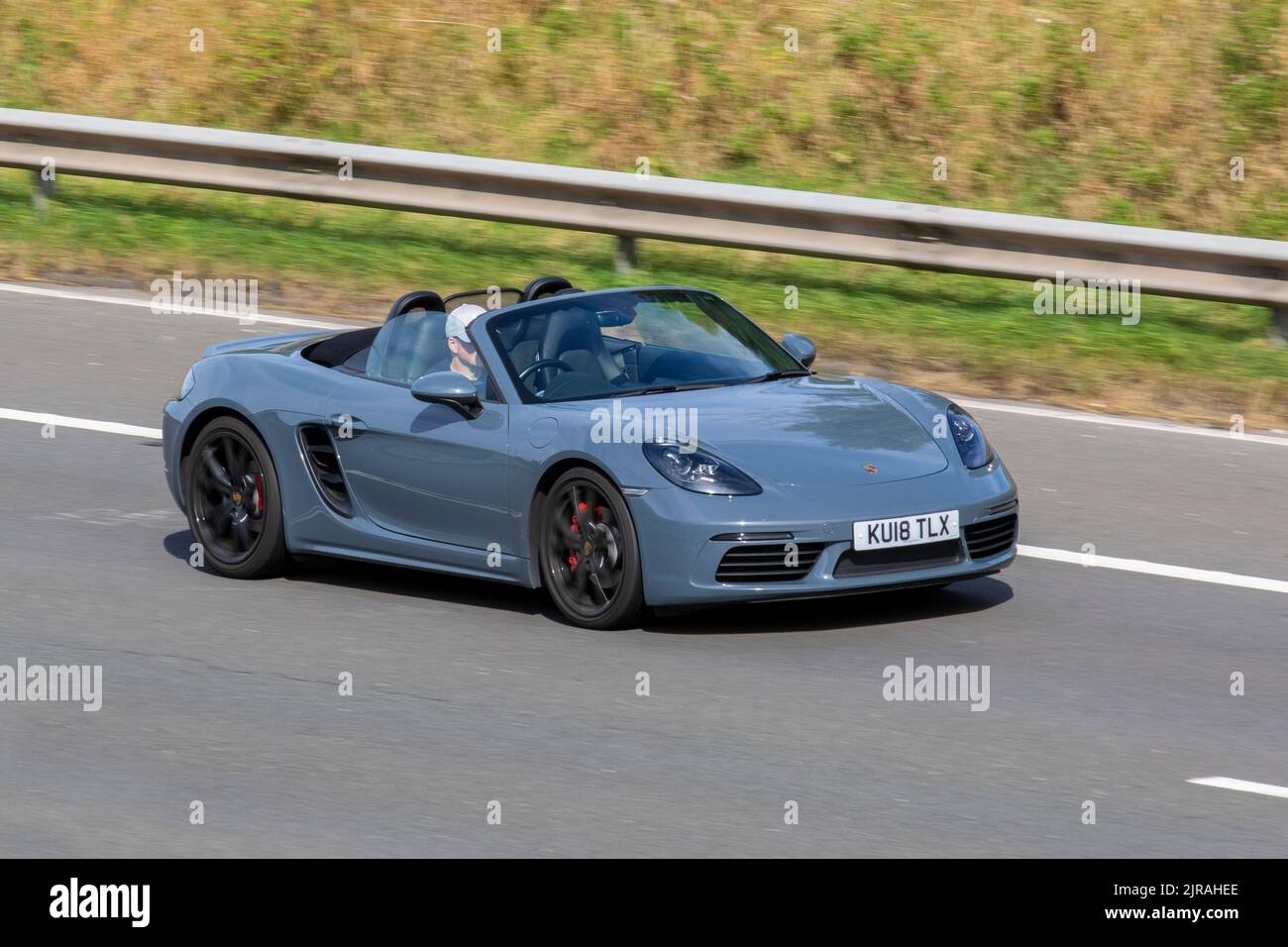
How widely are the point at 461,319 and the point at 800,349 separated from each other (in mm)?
1488

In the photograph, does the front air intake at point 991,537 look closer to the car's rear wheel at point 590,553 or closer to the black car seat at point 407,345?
the car's rear wheel at point 590,553

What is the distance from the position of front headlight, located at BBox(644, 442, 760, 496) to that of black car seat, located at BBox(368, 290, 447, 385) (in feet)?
4.52

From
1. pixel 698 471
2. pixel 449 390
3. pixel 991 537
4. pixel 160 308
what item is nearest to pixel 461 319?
pixel 449 390

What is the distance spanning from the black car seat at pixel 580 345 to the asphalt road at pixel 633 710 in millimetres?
982

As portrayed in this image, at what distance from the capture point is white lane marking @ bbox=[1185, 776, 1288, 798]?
20.4ft

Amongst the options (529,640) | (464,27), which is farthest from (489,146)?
(529,640)

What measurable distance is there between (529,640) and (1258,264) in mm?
6445

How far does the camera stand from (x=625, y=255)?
14.7m

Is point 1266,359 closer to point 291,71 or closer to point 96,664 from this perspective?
point 96,664

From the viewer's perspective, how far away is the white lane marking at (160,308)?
13.8 meters

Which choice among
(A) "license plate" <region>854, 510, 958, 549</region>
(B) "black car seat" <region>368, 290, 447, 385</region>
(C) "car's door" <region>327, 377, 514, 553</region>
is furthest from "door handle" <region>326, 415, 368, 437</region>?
(A) "license plate" <region>854, 510, 958, 549</region>

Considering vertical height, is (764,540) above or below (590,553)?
above

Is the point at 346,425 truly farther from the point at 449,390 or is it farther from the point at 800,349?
the point at 800,349

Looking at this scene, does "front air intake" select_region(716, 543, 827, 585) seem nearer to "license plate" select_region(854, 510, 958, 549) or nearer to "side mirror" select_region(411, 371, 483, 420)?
"license plate" select_region(854, 510, 958, 549)
